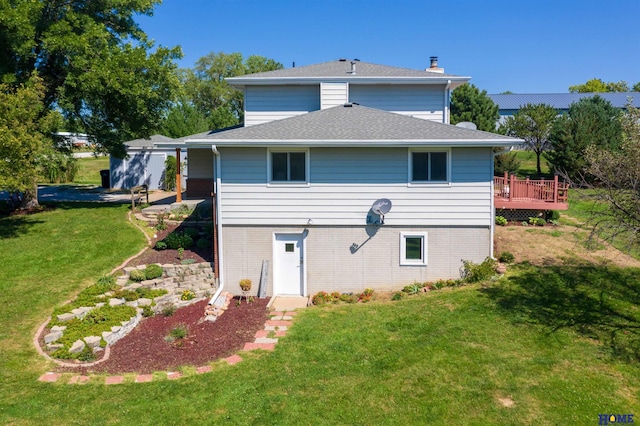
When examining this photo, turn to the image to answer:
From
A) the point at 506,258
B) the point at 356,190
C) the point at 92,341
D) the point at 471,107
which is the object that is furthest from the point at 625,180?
the point at 471,107

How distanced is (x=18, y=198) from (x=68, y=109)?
4934mm

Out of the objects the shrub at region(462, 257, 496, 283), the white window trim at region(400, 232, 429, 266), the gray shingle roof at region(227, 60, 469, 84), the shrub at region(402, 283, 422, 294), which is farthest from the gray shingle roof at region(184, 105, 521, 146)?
the shrub at region(402, 283, 422, 294)

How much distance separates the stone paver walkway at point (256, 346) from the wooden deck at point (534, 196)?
987 centimetres

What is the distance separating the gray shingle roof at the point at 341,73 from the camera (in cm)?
1692

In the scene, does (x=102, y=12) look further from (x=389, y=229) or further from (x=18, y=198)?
(x=389, y=229)

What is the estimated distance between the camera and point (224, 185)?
13.6 metres

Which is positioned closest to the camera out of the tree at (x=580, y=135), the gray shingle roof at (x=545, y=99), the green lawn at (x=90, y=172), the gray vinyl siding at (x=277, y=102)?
the gray vinyl siding at (x=277, y=102)

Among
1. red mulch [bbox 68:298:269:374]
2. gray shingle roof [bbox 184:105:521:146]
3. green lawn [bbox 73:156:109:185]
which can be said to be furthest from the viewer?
green lawn [bbox 73:156:109:185]

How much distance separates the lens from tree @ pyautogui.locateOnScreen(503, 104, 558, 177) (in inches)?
1127

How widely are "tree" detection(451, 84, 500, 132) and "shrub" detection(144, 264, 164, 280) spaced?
2502cm

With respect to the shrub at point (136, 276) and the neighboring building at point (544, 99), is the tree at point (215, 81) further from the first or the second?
the shrub at point (136, 276)

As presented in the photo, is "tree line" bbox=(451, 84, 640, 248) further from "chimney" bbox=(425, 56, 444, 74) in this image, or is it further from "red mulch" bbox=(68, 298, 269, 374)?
"red mulch" bbox=(68, 298, 269, 374)

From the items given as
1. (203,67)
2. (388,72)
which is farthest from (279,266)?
(203,67)

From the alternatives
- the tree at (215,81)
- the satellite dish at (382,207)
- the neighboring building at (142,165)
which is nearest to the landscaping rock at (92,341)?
the satellite dish at (382,207)
